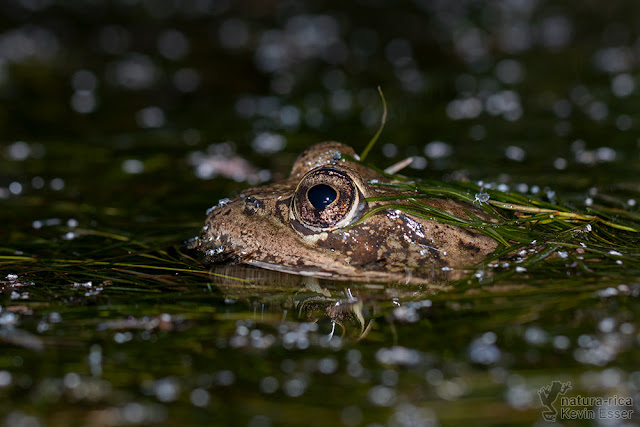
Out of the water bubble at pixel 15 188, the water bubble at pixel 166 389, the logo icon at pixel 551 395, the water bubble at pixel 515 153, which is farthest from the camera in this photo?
the water bubble at pixel 515 153

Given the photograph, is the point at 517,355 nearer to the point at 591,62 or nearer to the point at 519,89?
the point at 519,89

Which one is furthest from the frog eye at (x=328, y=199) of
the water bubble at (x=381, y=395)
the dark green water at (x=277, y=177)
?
the water bubble at (x=381, y=395)

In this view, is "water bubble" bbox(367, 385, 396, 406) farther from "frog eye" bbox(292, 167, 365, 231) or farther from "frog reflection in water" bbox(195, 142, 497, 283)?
"frog eye" bbox(292, 167, 365, 231)

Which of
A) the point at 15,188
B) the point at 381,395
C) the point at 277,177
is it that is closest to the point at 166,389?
the point at 381,395

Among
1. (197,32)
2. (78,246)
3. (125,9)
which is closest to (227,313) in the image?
(78,246)

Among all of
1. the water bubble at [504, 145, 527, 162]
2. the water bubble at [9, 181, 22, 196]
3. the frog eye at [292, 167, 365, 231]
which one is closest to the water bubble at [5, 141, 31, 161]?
the water bubble at [9, 181, 22, 196]

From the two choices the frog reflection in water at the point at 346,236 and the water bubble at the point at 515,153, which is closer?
the frog reflection in water at the point at 346,236

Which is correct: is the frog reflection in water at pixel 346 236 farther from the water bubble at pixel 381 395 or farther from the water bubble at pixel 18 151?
the water bubble at pixel 18 151
